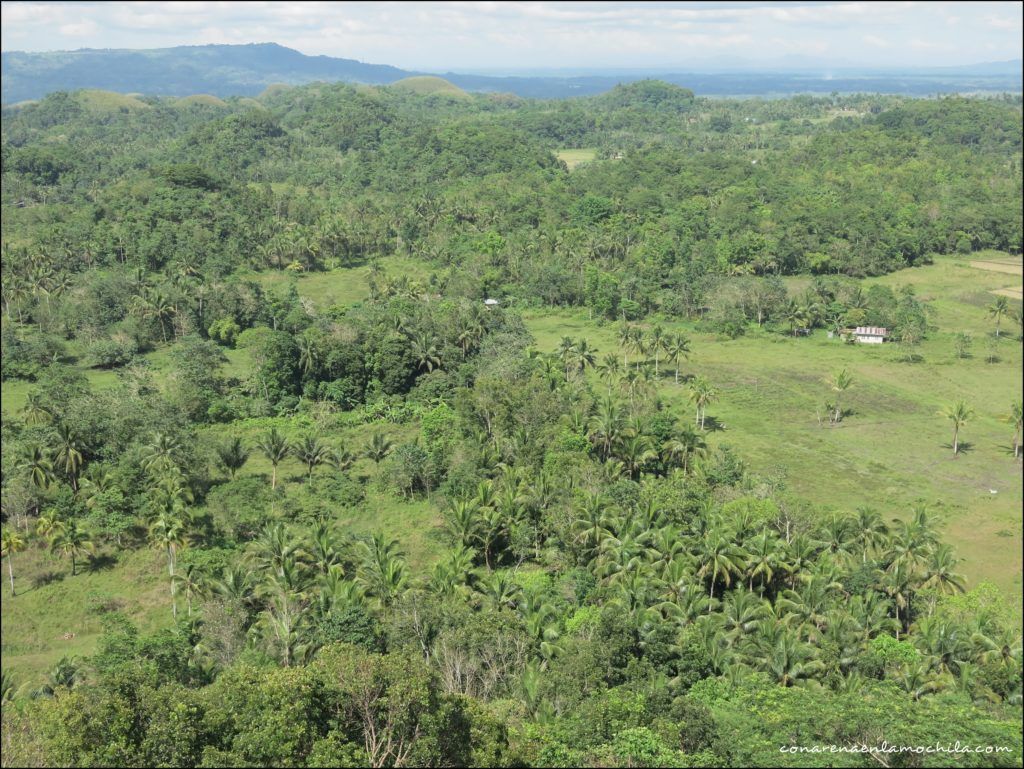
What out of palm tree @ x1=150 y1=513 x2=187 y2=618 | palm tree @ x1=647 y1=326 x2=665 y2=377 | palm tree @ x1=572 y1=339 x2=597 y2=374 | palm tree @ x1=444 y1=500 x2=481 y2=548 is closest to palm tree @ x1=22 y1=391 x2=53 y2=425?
palm tree @ x1=150 y1=513 x2=187 y2=618

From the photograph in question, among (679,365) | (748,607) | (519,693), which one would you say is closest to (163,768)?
(519,693)

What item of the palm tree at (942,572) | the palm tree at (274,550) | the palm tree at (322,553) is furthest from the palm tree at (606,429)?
the palm tree at (274,550)

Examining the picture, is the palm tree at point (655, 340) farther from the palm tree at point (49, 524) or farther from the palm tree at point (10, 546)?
the palm tree at point (10, 546)

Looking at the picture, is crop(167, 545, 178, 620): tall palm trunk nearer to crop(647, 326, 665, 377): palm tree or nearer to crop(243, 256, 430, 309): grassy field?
crop(647, 326, 665, 377): palm tree

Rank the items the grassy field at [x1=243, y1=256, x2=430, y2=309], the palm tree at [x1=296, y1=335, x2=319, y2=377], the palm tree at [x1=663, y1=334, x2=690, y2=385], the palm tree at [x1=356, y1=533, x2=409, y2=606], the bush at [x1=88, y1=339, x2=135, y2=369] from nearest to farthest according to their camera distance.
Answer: the palm tree at [x1=356, y1=533, x2=409, y2=606] < the palm tree at [x1=296, y1=335, x2=319, y2=377] < the palm tree at [x1=663, y1=334, x2=690, y2=385] < the bush at [x1=88, y1=339, x2=135, y2=369] < the grassy field at [x1=243, y1=256, x2=430, y2=309]

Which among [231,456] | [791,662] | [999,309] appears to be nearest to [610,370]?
[231,456]
